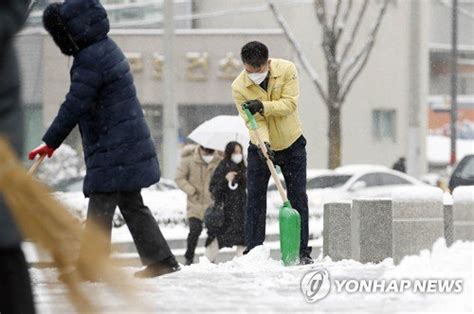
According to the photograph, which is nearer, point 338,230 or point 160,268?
point 160,268

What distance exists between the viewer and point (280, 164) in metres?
11.5

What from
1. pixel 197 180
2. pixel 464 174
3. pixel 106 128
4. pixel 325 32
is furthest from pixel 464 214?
pixel 325 32

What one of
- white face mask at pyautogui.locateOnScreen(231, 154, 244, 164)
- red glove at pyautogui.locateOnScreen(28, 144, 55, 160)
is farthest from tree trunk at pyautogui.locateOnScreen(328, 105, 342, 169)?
red glove at pyautogui.locateOnScreen(28, 144, 55, 160)

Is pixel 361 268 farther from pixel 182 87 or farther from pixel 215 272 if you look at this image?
pixel 182 87

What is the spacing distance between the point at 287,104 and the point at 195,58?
1334 inches

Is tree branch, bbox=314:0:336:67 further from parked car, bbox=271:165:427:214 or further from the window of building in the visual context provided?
the window of building

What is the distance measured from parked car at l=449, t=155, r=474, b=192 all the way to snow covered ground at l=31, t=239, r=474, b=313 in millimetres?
12136

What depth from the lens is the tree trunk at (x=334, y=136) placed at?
120ft

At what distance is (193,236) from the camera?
54.9 feet

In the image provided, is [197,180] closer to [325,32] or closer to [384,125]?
[325,32]


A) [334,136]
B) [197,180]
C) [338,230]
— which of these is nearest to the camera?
[338,230]

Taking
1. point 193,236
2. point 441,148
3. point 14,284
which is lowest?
point 441,148

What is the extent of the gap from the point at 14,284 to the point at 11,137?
1.53 feet

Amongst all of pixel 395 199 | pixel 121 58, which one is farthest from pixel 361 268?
pixel 121 58
